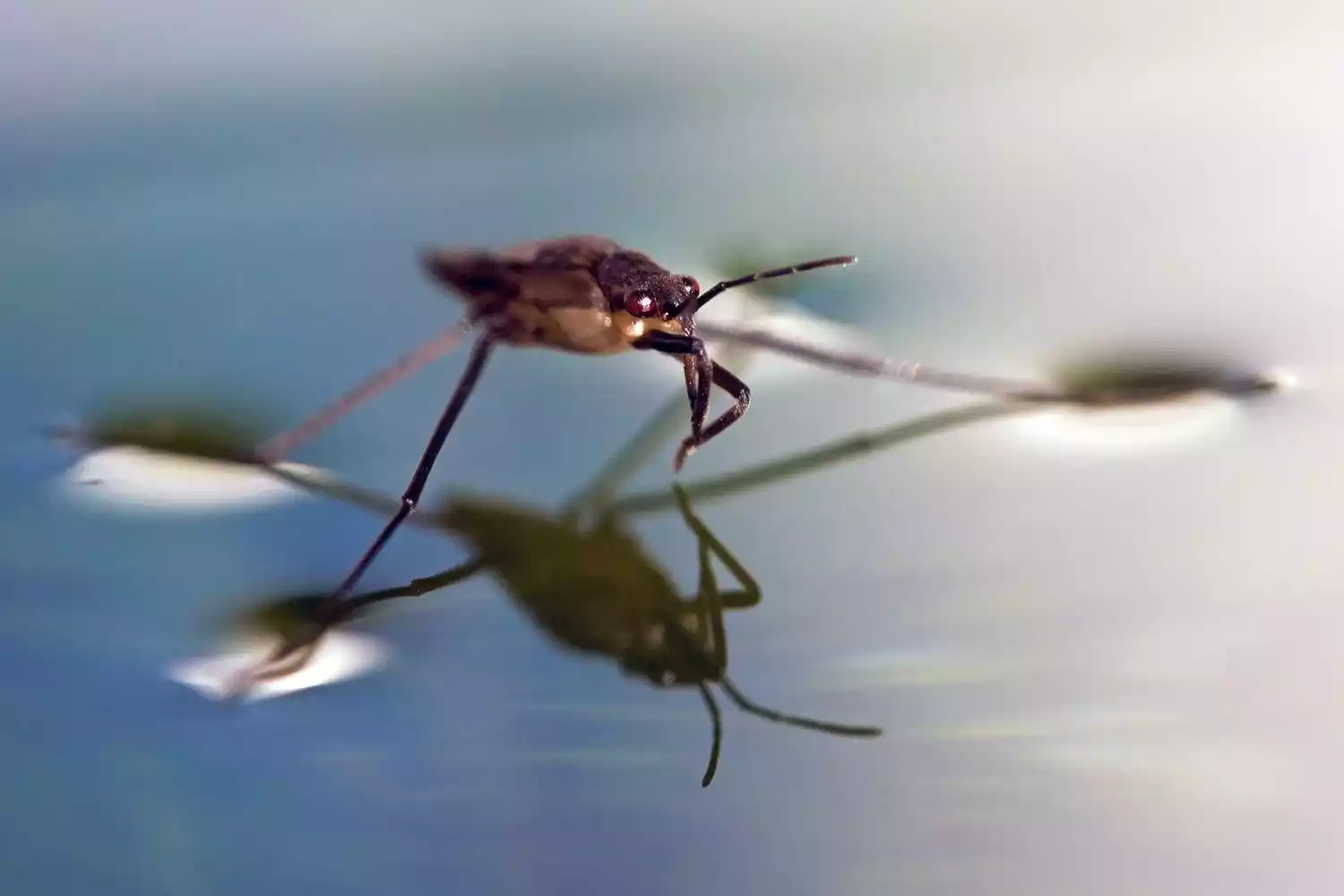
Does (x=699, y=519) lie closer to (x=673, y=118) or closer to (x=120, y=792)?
(x=120, y=792)

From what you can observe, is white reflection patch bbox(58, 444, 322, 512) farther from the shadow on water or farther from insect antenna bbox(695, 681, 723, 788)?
insect antenna bbox(695, 681, 723, 788)

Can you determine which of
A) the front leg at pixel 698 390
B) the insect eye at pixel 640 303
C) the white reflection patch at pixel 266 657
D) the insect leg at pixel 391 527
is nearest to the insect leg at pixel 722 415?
the front leg at pixel 698 390

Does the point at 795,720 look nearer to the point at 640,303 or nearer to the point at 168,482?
the point at 640,303

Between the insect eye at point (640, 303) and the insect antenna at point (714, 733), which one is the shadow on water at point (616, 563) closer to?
the insect antenna at point (714, 733)

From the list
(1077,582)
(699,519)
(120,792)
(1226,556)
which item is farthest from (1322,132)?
(120,792)

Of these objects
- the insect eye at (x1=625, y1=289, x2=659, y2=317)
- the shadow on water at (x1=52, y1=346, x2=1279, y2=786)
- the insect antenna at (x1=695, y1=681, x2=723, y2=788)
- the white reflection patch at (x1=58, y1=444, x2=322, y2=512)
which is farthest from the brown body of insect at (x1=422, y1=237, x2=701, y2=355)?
the insect antenna at (x1=695, y1=681, x2=723, y2=788)

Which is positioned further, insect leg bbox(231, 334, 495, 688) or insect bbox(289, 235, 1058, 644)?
insect bbox(289, 235, 1058, 644)
